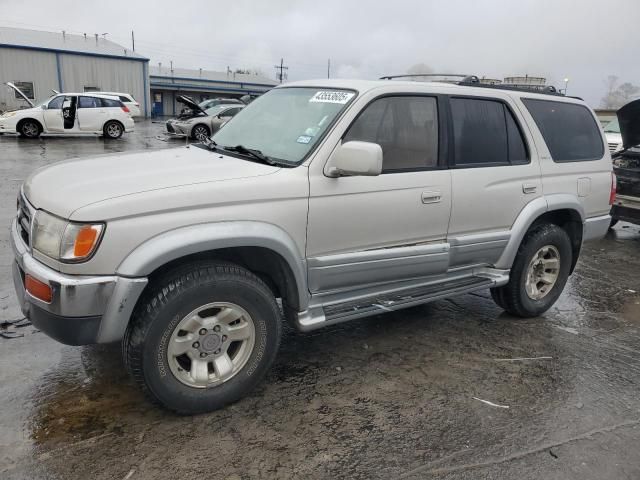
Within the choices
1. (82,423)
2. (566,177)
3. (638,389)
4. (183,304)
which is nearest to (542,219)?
(566,177)

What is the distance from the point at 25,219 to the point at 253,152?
1.42 metres

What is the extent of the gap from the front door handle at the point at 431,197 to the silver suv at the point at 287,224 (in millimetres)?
10

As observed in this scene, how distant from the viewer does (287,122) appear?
3.58 m

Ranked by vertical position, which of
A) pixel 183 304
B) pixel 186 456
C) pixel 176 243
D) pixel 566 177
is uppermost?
pixel 566 177

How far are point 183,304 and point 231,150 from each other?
1.29 meters

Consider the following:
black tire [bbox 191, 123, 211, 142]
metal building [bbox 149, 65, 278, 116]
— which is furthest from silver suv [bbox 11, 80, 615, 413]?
metal building [bbox 149, 65, 278, 116]

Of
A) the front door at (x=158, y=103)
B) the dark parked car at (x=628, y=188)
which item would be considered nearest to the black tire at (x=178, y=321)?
the dark parked car at (x=628, y=188)

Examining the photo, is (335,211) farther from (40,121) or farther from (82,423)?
(40,121)

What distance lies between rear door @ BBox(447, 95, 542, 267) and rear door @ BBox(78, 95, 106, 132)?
57.9 feet

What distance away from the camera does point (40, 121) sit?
1788 cm

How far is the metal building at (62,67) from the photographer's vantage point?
98.9 ft

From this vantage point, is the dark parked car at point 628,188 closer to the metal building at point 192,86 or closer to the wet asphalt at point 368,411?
the wet asphalt at point 368,411

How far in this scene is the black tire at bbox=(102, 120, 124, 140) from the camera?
1896 centimetres

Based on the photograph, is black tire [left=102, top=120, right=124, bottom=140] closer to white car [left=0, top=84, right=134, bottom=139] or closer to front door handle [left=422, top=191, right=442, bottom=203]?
white car [left=0, top=84, right=134, bottom=139]
